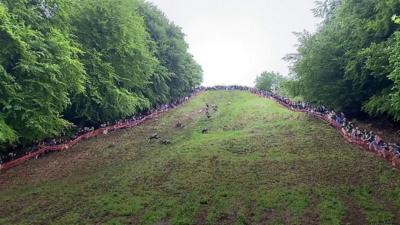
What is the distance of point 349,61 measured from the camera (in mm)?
40594

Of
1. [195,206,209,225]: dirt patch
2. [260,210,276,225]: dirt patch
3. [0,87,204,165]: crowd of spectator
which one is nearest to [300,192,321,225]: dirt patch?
[260,210,276,225]: dirt patch

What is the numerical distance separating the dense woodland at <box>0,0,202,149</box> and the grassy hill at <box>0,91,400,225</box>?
153 inches

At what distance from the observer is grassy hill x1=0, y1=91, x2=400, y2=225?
23797 mm

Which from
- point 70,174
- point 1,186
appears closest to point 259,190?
point 70,174

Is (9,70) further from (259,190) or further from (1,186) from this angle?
(259,190)

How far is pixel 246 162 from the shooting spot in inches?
1292

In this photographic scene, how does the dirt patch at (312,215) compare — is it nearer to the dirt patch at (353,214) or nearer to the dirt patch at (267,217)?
the dirt patch at (353,214)

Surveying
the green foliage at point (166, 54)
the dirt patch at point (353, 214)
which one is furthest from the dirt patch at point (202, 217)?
the green foliage at point (166, 54)

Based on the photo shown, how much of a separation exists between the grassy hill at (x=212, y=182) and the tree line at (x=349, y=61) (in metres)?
3.49

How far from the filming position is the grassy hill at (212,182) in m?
23.8

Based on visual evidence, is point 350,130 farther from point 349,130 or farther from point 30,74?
point 30,74

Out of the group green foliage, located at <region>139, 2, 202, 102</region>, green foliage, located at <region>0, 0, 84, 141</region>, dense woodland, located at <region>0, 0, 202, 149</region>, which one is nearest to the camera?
green foliage, located at <region>0, 0, 84, 141</region>

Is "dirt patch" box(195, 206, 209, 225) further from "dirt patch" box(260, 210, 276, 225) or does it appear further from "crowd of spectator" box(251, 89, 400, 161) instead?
"crowd of spectator" box(251, 89, 400, 161)

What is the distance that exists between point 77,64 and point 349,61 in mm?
22995
